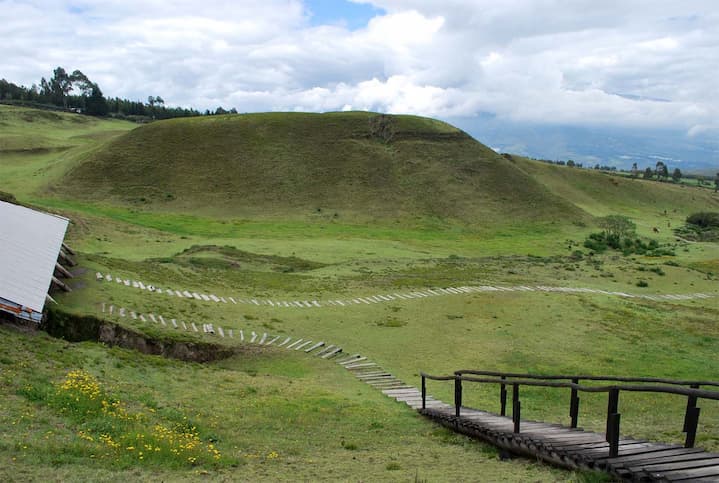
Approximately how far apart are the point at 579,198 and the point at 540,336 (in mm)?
93909

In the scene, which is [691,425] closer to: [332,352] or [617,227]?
[332,352]

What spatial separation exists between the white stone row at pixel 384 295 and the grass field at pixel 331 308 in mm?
1114

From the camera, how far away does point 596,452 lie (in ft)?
30.1

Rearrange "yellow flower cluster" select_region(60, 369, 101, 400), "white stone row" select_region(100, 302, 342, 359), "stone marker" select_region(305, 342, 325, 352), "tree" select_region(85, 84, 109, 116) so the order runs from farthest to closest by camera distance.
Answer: "tree" select_region(85, 84, 109, 116)
"stone marker" select_region(305, 342, 325, 352)
"white stone row" select_region(100, 302, 342, 359)
"yellow flower cluster" select_region(60, 369, 101, 400)

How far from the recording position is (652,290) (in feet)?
146

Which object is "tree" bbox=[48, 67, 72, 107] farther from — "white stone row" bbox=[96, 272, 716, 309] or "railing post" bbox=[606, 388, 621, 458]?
"railing post" bbox=[606, 388, 621, 458]

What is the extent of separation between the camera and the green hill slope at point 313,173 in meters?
82.8

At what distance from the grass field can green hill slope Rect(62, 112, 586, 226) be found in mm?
526

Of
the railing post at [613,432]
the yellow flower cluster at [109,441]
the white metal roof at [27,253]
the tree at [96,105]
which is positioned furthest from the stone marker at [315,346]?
the tree at [96,105]

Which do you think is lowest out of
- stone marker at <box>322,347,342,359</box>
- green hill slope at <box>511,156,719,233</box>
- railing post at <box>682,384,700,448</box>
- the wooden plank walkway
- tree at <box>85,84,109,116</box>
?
stone marker at <box>322,347,342,359</box>

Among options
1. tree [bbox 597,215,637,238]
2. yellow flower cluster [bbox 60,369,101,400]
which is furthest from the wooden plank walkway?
tree [bbox 597,215,637,238]

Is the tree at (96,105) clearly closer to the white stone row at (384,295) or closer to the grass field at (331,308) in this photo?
the grass field at (331,308)

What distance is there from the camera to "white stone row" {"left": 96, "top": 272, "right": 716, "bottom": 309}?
Result: 97.6 ft

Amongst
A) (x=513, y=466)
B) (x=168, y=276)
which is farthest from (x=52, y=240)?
(x=513, y=466)
